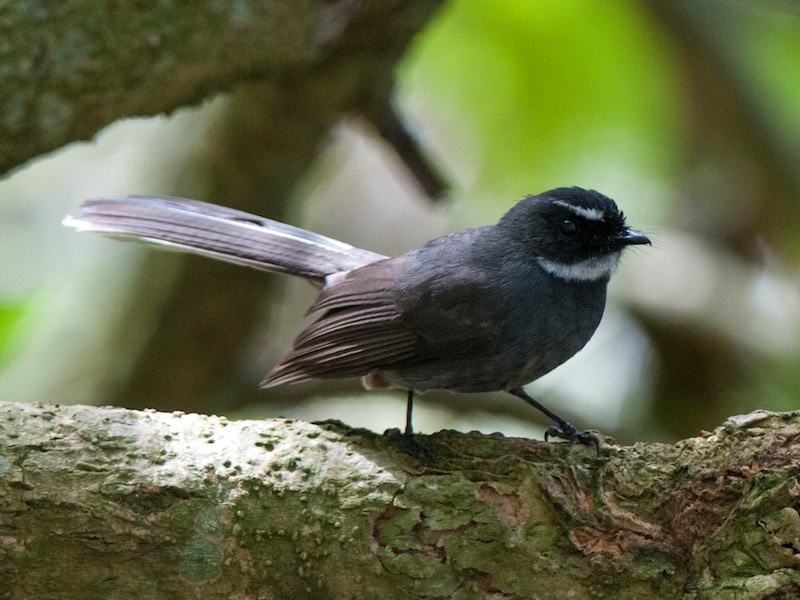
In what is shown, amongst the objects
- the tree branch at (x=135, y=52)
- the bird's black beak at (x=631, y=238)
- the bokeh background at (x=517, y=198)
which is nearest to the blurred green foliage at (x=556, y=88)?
the bokeh background at (x=517, y=198)

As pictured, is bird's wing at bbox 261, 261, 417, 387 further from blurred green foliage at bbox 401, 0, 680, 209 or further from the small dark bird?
blurred green foliage at bbox 401, 0, 680, 209

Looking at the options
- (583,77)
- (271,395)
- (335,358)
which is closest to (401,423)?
(271,395)

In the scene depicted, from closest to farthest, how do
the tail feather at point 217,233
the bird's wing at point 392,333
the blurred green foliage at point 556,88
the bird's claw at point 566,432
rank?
the bird's claw at point 566,432
the bird's wing at point 392,333
the tail feather at point 217,233
the blurred green foliage at point 556,88

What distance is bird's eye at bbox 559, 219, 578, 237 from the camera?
4.43 metres

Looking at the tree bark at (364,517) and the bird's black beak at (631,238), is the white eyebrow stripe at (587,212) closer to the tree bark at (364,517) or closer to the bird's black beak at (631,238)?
the bird's black beak at (631,238)

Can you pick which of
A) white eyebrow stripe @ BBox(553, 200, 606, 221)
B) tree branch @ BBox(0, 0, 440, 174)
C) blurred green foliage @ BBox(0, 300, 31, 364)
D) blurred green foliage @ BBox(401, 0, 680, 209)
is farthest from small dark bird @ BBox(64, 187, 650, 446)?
blurred green foliage @ BBox(401, 0, 680, 209)

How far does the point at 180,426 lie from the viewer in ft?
10.2

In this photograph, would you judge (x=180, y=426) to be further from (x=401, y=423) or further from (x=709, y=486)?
(x=401, y=423)

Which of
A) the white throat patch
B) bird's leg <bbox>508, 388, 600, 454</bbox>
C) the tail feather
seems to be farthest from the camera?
the tail feather

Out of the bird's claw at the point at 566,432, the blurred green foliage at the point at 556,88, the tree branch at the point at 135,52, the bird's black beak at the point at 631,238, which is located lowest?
the bird's claw at the point at 566,432

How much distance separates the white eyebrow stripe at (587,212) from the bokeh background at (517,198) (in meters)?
1.65

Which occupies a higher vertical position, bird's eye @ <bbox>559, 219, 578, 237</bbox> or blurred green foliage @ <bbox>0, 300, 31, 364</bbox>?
bird's eye @ <bbox>559, 219, 578, 237</bbox>

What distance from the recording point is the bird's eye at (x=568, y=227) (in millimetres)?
4430

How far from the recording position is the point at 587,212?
4.38 metres
